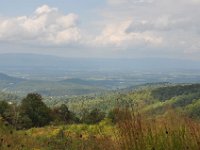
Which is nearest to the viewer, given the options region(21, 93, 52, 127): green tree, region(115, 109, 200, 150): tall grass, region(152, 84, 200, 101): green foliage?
region(115, 109, 200, 150): tall grass

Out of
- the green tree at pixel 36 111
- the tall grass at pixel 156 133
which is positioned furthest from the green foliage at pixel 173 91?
the tall grass at pixel 156 133

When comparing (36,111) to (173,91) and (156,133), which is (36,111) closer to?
(156,133)

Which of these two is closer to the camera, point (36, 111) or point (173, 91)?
point (36, 111)

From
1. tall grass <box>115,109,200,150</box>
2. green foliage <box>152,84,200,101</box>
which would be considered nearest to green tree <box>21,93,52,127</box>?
tall grass <box>115,109,200,150</box>

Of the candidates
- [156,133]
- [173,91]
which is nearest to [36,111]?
[156,133]

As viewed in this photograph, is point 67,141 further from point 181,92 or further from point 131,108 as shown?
point 181,92

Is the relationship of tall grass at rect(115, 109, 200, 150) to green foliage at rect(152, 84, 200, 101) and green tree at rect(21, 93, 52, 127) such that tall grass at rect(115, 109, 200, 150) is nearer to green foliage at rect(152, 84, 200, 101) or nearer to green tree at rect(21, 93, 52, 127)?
green tree at rect(21, 93, 52, 127)

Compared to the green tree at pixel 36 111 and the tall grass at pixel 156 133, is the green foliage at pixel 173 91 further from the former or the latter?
the tall grass at pixel 156 133

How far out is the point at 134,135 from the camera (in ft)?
19.7

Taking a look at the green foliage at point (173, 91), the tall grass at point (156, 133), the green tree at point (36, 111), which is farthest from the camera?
the green foliage at point (173, 91)

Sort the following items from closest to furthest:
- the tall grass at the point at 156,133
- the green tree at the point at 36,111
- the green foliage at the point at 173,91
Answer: the tall grass at the point at 156,133 < the green tree at the point at 36,111 < the green foliage at the point at 173,91

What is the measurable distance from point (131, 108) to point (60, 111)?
106 feet

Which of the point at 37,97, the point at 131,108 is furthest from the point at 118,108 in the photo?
the point at 37,97

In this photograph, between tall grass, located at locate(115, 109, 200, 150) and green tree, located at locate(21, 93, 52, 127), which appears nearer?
tall grass, located at locate(115, 109, 200, 150)
